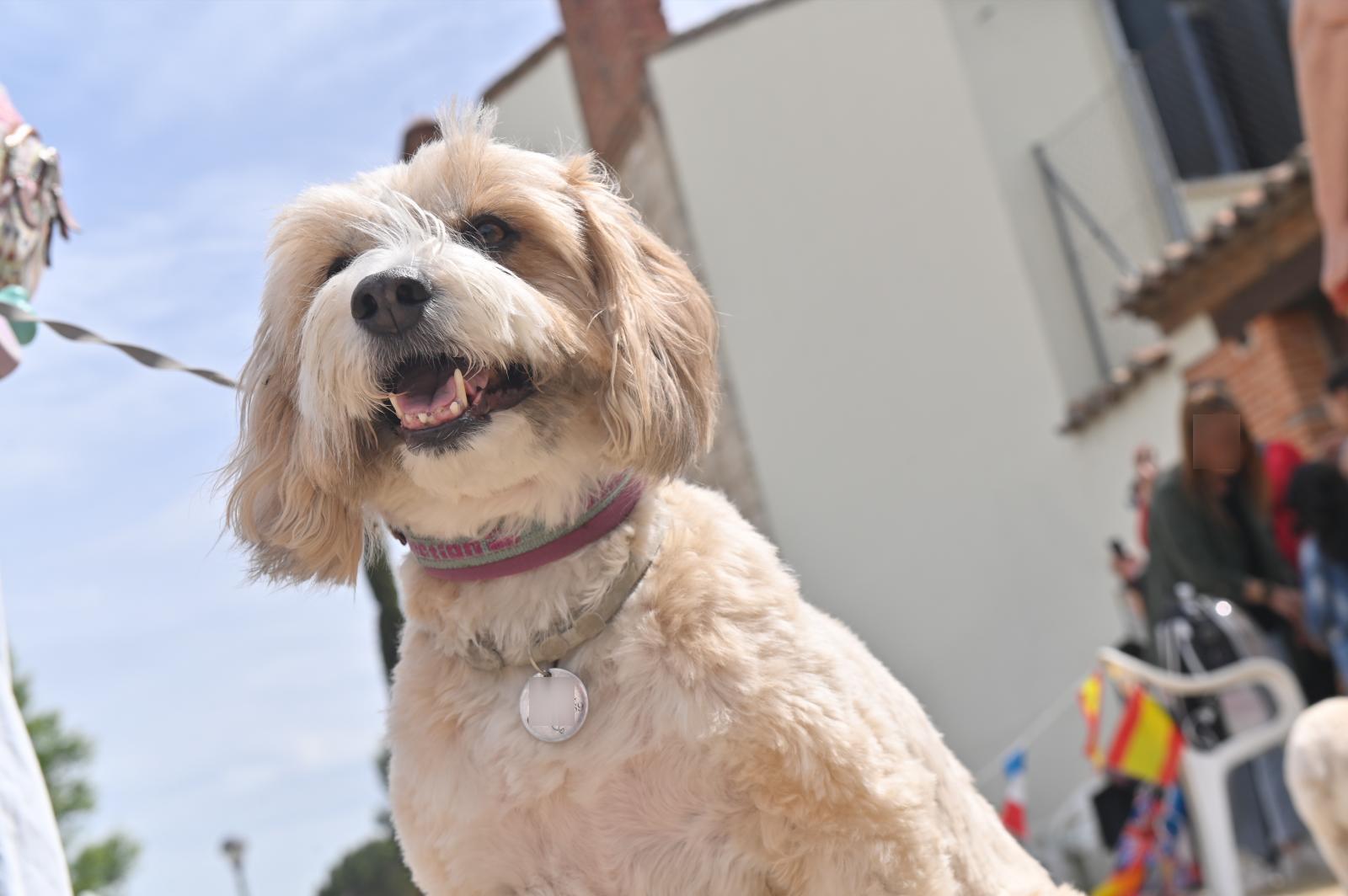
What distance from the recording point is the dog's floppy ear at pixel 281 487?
2977 mm

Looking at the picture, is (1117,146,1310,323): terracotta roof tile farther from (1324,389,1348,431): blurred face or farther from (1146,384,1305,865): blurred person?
(1146,384,1305,865): blurred person

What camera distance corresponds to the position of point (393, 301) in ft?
9.01

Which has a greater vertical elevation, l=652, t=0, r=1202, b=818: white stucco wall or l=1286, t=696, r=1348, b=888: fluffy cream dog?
l=652, t=0, r=1202, b=818: white stucco wall

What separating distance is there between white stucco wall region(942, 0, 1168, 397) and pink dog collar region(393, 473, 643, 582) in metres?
10.5

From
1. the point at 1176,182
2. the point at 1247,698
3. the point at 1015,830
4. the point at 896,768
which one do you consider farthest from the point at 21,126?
the point at 1176,182

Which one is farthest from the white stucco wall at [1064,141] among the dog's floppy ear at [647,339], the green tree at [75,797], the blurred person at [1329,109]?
the green tree at [75,797]

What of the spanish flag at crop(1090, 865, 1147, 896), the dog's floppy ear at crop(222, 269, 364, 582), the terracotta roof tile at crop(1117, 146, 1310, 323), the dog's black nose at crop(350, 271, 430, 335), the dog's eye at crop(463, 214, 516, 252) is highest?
the terracotta roof tile at crop(1117, 146, 1310, 323)

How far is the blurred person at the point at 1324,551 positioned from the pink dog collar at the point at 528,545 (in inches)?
183

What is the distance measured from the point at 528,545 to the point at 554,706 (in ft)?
1.17

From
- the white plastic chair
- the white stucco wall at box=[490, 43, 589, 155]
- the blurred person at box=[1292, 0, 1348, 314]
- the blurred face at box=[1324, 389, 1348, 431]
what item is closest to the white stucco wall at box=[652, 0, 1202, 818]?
the white stucco wall at box=[490, 43, 589, 155]

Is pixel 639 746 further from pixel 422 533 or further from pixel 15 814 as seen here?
pixel 15 814

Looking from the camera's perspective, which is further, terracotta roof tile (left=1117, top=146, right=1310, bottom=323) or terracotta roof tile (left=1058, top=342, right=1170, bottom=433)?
terracotta roof tile (left=1058, top=342, right=1170, bottom=433)

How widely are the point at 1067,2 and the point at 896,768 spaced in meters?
13.2

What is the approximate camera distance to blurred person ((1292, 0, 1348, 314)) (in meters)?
3.48
